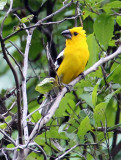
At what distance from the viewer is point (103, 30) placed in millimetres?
3965

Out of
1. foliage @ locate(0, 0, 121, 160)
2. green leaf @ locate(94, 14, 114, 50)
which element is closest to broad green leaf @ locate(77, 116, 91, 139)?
foliage @ locate(0, 0, 121, 160)

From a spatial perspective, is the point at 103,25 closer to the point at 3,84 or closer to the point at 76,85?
the point at 76,85

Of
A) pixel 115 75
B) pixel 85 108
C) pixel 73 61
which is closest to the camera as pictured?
pixel 115 75

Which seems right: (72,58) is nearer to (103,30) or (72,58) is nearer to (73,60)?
(73,60)

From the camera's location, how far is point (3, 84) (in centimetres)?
514

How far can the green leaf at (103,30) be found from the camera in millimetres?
3953

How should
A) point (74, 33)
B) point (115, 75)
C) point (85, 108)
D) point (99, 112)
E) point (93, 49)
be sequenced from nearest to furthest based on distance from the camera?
point (99, 112)
point (115, 75)
point (93, 49)
point (85, 108)
point (74, 33)

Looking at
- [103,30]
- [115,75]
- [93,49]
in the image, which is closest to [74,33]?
[93,49]

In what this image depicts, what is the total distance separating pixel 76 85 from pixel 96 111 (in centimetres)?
65

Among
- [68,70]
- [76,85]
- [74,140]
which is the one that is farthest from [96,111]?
[68,70]

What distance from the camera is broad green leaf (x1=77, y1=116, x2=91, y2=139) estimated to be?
3.43 metres

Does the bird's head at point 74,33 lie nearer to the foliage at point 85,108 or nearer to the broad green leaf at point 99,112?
the foliage at point 85,108

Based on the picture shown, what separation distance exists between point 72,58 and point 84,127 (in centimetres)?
136

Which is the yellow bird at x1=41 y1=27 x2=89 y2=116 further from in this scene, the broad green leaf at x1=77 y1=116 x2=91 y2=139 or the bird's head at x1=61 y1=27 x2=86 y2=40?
the broad green leaf at x1=77 y1=116 x2=91 y2=139
